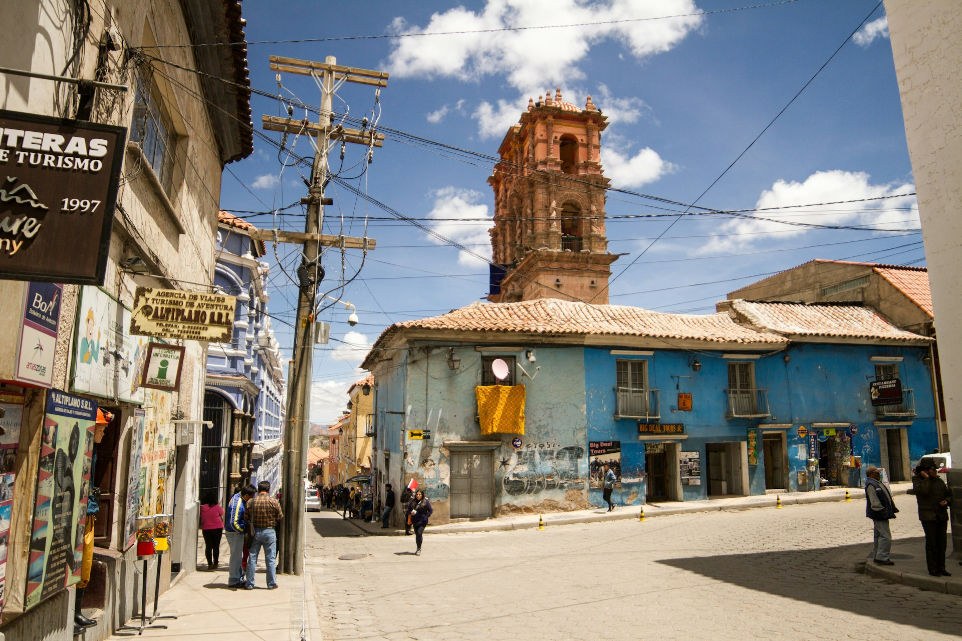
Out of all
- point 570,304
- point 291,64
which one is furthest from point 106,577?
point 570,304

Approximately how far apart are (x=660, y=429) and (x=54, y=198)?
20487 millimetres

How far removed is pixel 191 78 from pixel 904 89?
12439 millimetres

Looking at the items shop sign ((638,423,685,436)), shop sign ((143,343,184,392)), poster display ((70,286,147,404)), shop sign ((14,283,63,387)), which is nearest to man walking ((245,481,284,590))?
shop sign ((143,343,184,392))

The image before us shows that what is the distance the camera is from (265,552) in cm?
1012

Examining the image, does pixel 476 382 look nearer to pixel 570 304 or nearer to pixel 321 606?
pixel 570 304

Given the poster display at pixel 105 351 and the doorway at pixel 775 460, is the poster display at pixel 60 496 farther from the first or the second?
A: the doorway at pixel 775 460

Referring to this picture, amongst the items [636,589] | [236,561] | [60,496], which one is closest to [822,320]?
[636,589]

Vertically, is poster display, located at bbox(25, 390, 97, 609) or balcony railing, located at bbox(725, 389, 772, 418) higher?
balcony railing, located at bbox(725, 389, 772, 418)

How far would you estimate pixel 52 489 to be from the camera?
5.48m

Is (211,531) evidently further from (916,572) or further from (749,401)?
(749,401)

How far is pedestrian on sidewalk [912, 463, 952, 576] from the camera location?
912 cm

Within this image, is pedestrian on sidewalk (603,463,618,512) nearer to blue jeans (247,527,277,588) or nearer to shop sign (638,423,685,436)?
shop sign (638,423,685,436)

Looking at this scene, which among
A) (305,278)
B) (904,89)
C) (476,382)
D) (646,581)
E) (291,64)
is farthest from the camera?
(476,382)

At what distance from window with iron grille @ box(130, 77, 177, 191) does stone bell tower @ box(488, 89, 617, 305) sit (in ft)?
91.3
